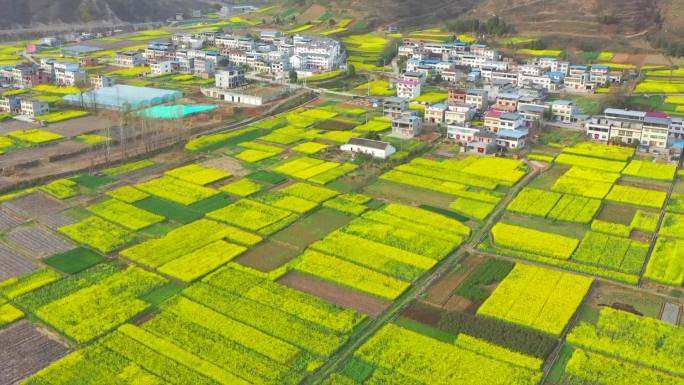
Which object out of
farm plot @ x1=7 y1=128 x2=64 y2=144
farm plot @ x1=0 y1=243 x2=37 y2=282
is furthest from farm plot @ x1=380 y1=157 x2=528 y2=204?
farm plot @ x1=7 y1=128 x2=64 y2=144

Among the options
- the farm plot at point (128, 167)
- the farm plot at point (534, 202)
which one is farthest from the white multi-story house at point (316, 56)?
the farm plot at point (534, 202)

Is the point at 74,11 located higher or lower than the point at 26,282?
higher

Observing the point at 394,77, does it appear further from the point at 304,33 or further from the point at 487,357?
the point at 487,357

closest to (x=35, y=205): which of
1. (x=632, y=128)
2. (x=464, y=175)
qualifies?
(x=464, y=175)

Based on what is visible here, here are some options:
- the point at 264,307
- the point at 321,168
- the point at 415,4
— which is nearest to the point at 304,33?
the point at 415,4

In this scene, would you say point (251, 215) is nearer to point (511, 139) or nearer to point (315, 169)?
point (315, 169)

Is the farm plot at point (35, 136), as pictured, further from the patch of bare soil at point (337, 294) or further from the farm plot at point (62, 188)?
the patch of bare soil at point (337, 294)
